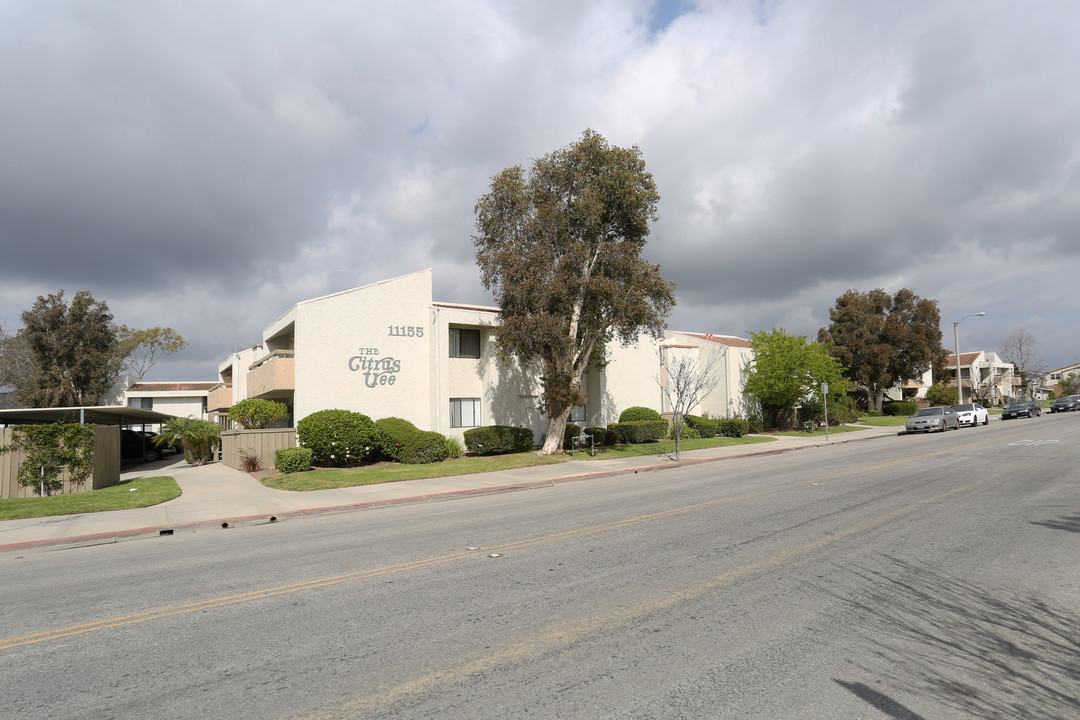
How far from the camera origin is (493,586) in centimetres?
655

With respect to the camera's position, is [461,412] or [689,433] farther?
[689,433]

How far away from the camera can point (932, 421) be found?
1340 inches

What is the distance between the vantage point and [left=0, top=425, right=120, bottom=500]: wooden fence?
619 inches

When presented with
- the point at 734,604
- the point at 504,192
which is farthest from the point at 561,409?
the point at 734,604

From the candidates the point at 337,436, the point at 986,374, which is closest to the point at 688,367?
the point at 337,436

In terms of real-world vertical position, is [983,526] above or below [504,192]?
below

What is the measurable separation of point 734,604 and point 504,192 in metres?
20.2

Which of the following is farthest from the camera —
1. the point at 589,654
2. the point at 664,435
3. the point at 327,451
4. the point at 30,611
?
the point at 664,435

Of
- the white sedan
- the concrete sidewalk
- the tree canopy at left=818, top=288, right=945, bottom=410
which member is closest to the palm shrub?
the concrete sidewalk

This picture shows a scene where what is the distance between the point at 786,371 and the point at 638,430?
11.4 m

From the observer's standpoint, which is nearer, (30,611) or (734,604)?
(734,604)

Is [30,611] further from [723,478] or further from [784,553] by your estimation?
[723,478]

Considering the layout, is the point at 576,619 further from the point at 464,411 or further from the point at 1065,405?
the point at 1065,405

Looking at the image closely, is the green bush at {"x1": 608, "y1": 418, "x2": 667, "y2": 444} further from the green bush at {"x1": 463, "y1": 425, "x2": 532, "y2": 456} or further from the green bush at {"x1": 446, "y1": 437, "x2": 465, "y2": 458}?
the green bush at {"x1": 446, "y1": 437, "x2": 465, "y2": 458}
